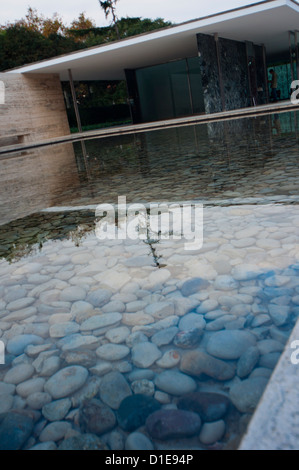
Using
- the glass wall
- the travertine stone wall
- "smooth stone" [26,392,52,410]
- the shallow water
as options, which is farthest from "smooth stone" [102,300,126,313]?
the glass wall

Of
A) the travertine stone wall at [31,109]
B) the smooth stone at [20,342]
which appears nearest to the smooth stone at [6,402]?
the smooth stone at [20,342]

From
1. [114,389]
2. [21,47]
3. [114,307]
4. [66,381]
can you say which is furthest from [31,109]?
[114,389]

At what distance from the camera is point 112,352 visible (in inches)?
51.8

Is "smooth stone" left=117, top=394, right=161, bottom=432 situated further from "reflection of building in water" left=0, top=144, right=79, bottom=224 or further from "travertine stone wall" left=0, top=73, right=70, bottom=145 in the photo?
"travertine stone wall" left=0, top=73, right=70, bottom=145

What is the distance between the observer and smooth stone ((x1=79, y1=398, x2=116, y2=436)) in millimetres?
993

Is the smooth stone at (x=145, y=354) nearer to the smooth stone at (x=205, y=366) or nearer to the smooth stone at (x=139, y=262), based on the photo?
the smooth stone at (x=205, y=366)

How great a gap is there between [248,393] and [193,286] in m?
0.69

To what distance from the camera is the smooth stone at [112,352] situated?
129 centimetres

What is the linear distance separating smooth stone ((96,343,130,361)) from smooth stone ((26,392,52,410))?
0.72 ft

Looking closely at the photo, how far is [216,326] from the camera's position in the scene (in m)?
1.36

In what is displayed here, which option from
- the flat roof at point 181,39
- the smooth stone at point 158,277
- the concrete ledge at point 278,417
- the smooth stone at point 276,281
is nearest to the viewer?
the concrete ledge at point 278,417

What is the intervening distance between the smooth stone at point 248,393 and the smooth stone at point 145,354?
29 cm

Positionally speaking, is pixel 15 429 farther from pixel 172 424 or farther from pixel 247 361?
pixel 247 361

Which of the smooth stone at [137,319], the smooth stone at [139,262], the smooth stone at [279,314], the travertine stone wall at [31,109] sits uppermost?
the travertine stone wall at [31,109]
